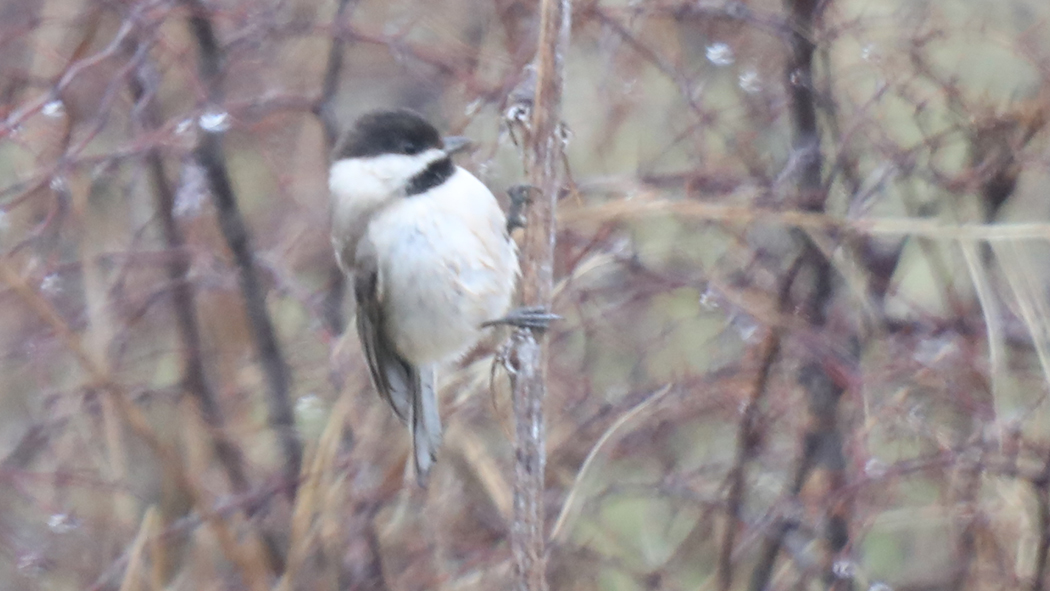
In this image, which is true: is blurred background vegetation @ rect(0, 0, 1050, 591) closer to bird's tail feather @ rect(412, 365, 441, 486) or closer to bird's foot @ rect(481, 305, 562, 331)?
bird's tail feather @ rect(412, 365, 441, 486)

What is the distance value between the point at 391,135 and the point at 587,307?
82cm

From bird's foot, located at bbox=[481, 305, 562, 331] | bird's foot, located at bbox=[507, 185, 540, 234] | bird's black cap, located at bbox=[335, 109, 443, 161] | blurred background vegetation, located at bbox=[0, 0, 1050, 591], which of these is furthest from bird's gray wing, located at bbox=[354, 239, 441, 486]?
bird's foot, located at bbox=[481, 305, 562, 331]

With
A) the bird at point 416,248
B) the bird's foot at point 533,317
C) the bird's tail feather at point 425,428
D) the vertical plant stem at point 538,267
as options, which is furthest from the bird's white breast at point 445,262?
the vertical plant stem at point 538,267

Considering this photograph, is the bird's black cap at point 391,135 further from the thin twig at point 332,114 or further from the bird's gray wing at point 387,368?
the thin twig at point 332,114

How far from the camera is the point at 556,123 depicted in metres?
Answer: 1.68

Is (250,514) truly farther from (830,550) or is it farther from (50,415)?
(830,550)

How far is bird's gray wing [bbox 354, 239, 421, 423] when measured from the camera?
8.04 ft

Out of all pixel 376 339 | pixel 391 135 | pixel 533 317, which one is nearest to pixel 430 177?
pixel 391 135

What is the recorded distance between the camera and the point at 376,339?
2576 mm

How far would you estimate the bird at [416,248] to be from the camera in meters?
2.29

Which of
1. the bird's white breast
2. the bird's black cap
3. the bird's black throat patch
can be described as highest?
the bird's black cap

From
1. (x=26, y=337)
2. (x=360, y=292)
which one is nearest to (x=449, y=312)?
(x=360, y=292)

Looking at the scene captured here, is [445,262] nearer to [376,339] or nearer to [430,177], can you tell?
[430,177]

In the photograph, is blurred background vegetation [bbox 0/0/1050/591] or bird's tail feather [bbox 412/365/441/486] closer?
bird's tail feather [bbox 412/365/441/486]
